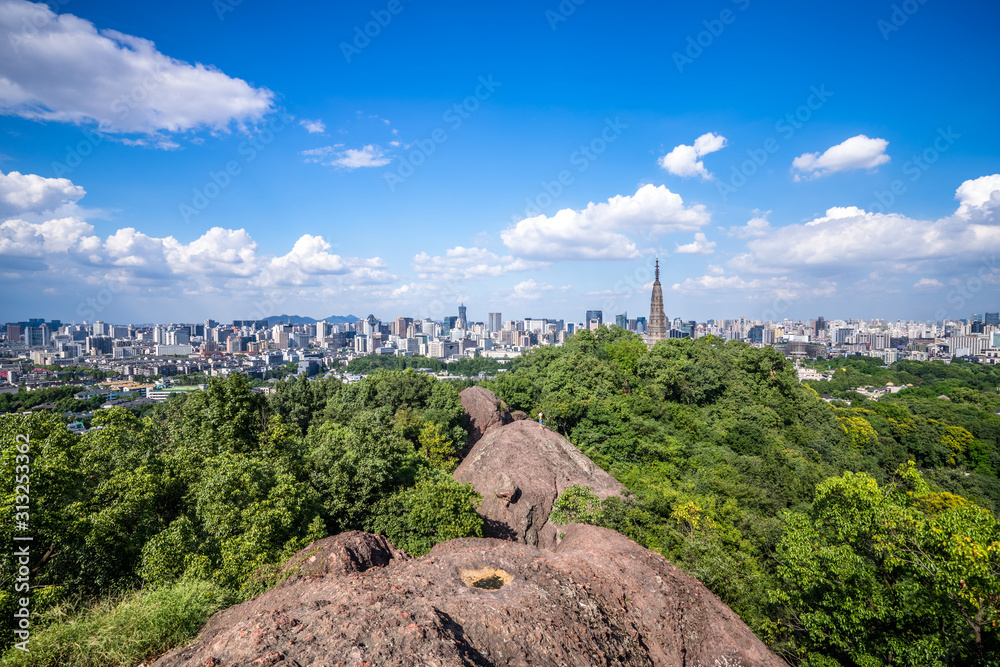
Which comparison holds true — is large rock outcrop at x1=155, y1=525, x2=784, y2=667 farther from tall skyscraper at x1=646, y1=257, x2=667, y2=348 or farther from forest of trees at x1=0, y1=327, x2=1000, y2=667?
tall skyscraper at x1=646, y1=257, x2=667, y2=348

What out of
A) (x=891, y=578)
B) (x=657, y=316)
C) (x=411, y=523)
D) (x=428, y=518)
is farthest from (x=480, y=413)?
(x=657, y=316)

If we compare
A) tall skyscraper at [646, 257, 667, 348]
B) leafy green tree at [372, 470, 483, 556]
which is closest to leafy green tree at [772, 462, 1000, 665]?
leafy green tree at [372, 470, 483, 556]

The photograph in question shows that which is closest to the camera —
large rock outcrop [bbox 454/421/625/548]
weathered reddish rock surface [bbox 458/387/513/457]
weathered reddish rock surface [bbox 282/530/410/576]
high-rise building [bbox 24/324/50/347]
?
weathered reddish rock surface [bbox 282/530/410/576]

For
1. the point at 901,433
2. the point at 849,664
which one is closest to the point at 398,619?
the point at 849,664

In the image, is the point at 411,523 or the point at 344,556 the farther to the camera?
the point at 411,523

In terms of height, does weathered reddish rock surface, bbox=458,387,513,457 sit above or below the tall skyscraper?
below

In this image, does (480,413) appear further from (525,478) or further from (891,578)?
(891,578)
